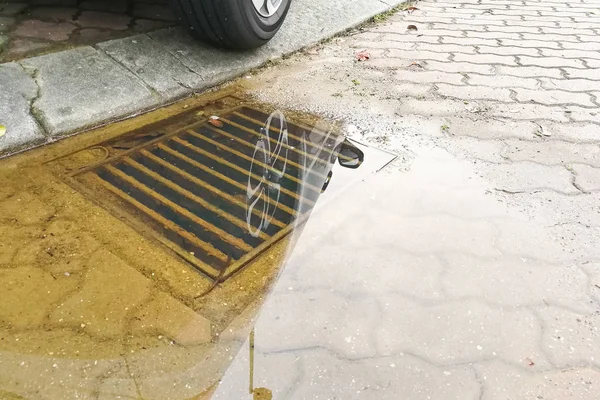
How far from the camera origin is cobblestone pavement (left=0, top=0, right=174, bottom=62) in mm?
2672

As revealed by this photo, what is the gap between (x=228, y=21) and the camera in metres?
2.69

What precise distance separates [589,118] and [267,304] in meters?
2.03

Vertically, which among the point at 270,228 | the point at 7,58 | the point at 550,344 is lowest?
the point at 550,344

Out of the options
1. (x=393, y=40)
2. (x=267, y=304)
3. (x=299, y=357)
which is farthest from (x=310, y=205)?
(x=393, y=40)

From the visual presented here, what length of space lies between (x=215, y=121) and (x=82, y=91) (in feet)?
2.04

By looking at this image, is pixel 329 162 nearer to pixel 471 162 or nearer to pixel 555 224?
pixel 471 162

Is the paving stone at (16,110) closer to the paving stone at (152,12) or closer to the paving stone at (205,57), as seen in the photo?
the paving stone at (205,57)

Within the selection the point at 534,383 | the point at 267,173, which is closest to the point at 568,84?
the point at 267,173

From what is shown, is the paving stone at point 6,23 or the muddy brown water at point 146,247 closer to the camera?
the muddy brown water at point 146,247

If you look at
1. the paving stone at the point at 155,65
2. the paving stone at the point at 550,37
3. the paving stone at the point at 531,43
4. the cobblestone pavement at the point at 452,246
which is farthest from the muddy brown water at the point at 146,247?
the paving stone at the point at 550,37

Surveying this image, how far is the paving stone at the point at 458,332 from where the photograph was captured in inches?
55.1

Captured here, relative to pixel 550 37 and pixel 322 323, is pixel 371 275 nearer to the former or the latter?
pixel 322 323

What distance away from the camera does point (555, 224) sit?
6.23 feet

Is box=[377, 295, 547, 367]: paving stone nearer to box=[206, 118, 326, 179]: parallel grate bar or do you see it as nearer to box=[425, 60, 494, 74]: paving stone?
box=[206, 118, 326, 179]: parallel grate bar
